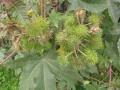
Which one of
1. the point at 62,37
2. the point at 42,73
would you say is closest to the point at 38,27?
the point at 62,37

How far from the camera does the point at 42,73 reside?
47.9 inches

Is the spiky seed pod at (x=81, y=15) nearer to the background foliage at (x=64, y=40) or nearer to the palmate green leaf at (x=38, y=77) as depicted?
the background foliage at (x=64, y=40)

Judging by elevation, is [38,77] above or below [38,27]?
below

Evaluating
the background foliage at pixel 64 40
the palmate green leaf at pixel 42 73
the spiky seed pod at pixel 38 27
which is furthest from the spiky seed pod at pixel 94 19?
the palmate green leaf at pixel 42 73

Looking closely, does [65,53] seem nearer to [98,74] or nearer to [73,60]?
[73,60]

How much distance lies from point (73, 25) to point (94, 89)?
370 millimetres

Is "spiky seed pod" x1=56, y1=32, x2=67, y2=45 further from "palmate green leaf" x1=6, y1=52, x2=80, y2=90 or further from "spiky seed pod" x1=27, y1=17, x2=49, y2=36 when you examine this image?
"palmate green leaf" x1=6, y1=52, x2=80, y2=90

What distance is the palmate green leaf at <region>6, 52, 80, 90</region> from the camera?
120 centimetres

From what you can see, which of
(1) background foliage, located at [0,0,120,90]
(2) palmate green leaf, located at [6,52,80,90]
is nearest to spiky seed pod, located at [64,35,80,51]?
(1) background foliage, located at [0,0,120,90]

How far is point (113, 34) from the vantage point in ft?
3.93

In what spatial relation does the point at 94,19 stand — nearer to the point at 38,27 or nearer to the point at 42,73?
the point at 38,27

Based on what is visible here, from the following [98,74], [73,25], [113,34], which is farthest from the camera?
[98,74]

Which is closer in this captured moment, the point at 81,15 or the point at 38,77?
the point at 81,15

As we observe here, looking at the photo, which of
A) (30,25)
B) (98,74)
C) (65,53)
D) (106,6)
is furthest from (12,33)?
(98,74)
